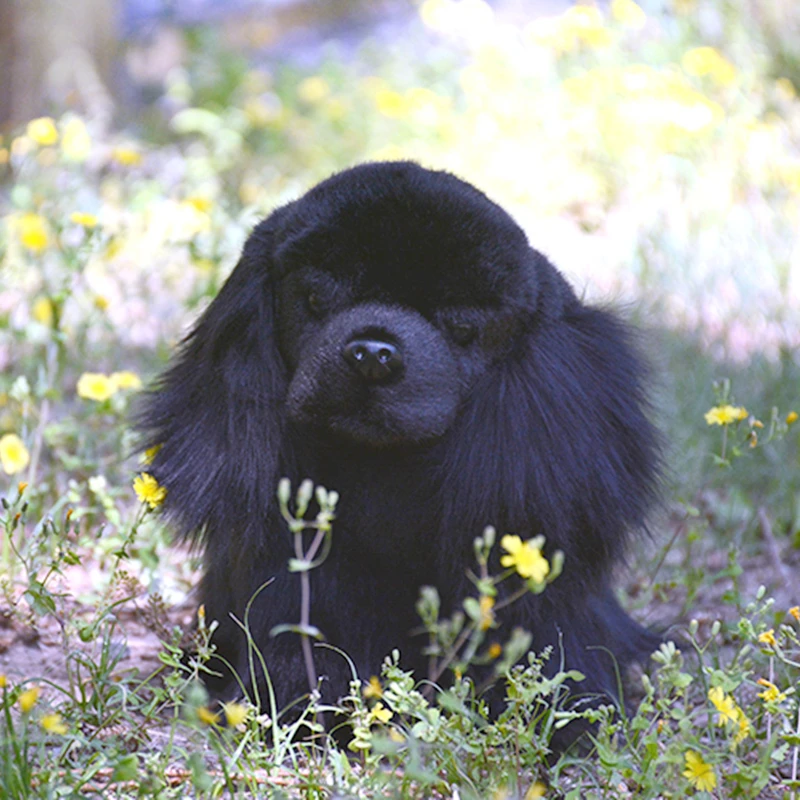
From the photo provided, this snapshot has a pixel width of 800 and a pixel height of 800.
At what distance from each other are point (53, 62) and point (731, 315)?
407cm

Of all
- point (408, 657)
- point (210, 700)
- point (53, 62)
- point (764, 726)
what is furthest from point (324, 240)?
point (53, 62)

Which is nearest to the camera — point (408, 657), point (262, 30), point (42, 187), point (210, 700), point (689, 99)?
point (408, 657)

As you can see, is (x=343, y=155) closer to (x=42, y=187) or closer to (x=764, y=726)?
(x=42, y=187)

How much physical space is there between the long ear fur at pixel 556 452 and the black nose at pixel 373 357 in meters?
0.23

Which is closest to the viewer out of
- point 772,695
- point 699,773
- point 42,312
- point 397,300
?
point 699,773

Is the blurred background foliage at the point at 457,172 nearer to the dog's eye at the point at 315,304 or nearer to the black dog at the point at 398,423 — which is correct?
the black dog at the point at 398,423

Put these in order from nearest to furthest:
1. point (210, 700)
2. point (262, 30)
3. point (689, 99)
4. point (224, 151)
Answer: point (210, 700), point (689, 99), point (224, 151), point (262, 30)

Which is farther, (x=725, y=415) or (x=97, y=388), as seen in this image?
(x=97, y=388)

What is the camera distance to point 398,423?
225cm

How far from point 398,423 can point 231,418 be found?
38 centimetres

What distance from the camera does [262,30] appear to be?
987 cm

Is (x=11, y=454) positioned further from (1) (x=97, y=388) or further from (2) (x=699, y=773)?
(2) (x=699, y=773)

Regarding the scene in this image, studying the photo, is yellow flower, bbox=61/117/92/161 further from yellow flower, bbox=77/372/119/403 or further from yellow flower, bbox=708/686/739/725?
yellow flower, bbox=708/686/739/725

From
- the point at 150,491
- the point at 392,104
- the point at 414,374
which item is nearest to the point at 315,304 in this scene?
the point at 414,374
